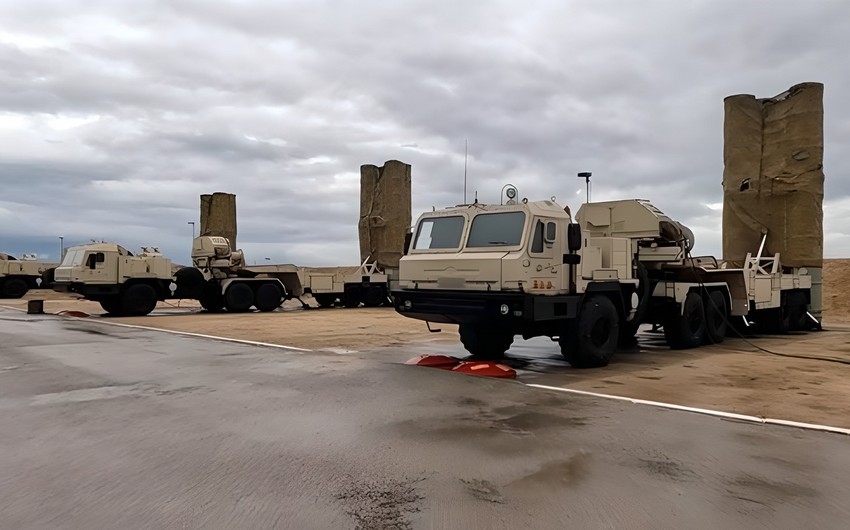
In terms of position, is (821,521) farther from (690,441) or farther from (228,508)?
(228,508)

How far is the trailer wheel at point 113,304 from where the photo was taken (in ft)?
72.1

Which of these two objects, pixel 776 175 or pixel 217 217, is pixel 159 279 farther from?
pixel 776 175

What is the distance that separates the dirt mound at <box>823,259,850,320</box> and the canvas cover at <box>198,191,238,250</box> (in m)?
23.4

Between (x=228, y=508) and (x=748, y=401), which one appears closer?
(x=228, y=508)

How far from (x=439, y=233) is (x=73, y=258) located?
668 inches

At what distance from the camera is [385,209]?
85.0ft

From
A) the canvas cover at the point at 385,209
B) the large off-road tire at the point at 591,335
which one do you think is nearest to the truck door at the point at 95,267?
the canvas cover at the point at 385,209

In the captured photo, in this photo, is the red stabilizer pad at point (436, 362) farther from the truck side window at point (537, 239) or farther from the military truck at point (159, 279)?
the military truck at point (159, 279)

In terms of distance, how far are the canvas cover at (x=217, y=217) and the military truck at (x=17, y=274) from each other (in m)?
13.1

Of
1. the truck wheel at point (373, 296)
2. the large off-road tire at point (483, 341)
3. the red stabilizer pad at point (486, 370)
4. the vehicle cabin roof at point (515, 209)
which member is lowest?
the red stabilizer pad at point (486, 370)

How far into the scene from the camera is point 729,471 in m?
4.46

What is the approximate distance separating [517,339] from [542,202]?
17.3 feet

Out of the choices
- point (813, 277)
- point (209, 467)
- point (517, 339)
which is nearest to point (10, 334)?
point (517, 339)

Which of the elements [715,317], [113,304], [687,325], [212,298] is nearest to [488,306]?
[687,325]
